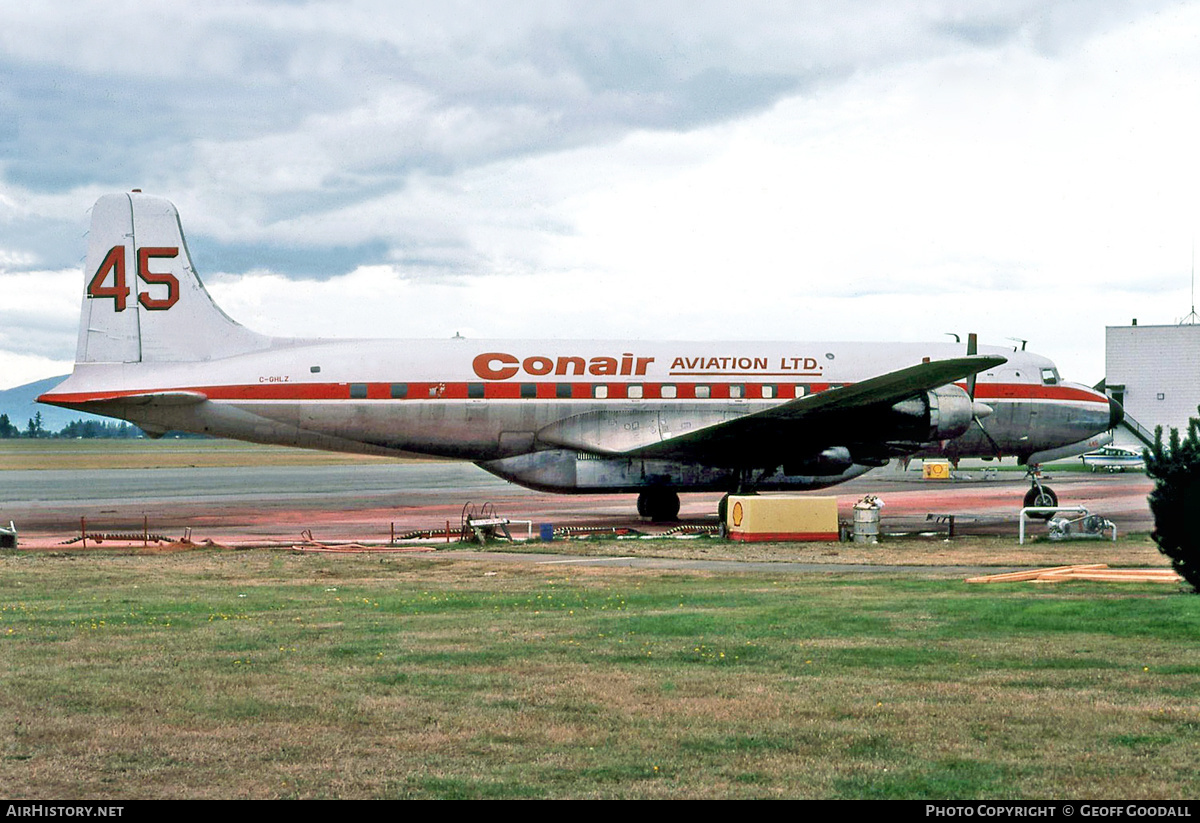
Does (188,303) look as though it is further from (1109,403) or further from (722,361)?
(1109,403)

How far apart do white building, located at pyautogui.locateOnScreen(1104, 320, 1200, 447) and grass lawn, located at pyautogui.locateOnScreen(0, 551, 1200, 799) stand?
216ft

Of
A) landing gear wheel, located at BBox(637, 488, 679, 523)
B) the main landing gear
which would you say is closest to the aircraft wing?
landing gear wheel, located at BBox(637, 488, 679, 523)

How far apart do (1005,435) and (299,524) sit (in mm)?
20962

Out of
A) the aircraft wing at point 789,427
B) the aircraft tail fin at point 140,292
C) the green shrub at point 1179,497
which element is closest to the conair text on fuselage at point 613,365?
the aircraft wing at point 789,427

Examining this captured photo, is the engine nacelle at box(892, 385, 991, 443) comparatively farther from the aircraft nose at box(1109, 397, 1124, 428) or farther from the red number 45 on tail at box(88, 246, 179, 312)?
the red number 45 on tail at box(88, 246, 179, 312)

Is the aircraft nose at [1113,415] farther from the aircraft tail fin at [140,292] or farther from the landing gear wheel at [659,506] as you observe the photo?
the aircraft tail fin at [140,292]

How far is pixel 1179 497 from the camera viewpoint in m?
14.6

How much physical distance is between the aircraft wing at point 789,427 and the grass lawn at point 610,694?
1210 cm

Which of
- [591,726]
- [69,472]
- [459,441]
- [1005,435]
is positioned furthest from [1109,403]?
[69,472]

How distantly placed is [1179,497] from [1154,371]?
69599mm

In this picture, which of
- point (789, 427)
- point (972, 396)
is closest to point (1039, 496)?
point (972, 396)

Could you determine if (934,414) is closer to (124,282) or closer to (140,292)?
(140,292)

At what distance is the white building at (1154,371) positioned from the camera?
3024 inches

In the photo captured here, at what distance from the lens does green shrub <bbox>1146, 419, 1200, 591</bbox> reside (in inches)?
563
